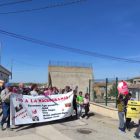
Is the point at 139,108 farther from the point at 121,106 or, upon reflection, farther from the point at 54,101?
the point at 54,101

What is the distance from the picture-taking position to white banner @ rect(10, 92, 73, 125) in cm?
631

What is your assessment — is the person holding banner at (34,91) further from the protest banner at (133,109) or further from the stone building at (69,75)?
the stone building at (69,75)

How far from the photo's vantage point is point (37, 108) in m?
6.93

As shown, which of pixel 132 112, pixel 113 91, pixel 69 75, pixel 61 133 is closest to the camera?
pixel 61 133

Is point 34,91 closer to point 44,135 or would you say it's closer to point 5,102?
point 5,102

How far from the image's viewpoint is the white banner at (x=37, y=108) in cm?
631

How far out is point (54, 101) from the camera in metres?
7.55

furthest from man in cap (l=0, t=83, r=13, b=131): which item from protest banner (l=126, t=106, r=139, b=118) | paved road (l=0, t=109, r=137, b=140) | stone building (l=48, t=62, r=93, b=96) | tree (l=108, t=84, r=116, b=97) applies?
stone building (l=48, t=62, r=93, b=96)

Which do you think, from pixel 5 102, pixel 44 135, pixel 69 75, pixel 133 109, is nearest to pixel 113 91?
pixel 133 109

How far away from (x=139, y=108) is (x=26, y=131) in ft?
16.0

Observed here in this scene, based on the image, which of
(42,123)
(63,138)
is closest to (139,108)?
(63,138)

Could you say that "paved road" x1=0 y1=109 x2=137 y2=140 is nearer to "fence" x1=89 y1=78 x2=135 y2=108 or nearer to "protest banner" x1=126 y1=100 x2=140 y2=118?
"protest banner" x1=126 y1=100 x2=140 y2=118

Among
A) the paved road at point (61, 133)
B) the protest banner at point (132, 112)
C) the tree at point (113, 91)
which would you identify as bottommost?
the paved road at point (61, 133)

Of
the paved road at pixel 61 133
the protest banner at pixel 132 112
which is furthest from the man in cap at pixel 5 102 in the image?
the protest banner at pixel 132 112
